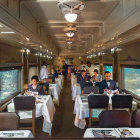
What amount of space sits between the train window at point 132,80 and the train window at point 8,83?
3.03 metres

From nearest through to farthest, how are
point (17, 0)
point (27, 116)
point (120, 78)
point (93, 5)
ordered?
point (27, 116) < point (17, 0) < point (93, 5) < point (120, 78)

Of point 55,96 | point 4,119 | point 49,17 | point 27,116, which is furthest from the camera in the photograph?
point 55,96

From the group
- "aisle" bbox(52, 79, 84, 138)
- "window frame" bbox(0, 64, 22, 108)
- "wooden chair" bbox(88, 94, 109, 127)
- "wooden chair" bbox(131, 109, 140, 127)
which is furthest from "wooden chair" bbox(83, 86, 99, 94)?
"wooden chair" bbox(131, 109, 140, 127)

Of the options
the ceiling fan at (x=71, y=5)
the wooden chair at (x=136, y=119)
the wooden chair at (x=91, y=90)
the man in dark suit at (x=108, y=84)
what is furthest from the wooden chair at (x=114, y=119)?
the wooden chair at (x=91, y=90)

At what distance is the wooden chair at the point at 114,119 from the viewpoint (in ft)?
7.45

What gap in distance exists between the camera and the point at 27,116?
3516 mm

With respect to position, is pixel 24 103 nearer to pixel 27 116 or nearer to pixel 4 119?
pixel 27 116

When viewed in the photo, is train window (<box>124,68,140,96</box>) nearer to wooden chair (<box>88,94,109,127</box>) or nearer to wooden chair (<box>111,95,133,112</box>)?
wooden chair (<box>111,95,133,112</box>)

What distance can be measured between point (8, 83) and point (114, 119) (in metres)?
2.86

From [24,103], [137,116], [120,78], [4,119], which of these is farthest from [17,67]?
[137,116]

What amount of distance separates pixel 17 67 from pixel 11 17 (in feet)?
5.66

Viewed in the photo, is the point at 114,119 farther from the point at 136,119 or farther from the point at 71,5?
the point at 71,5

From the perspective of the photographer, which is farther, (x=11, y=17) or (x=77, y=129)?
(x=77, y=129)

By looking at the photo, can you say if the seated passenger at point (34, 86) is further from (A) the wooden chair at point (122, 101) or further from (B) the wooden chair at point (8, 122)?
(B) the wooden chair at point (8, 122)
